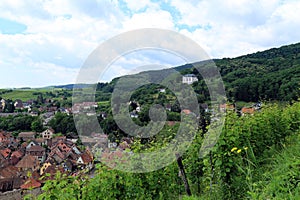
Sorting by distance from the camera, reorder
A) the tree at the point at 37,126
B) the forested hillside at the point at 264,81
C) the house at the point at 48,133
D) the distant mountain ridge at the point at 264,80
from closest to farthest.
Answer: the forested hillside at the point at 264,81
the distant mountain ridge at the point at 264,80
the house at the point at 48,133
the tree at the point at 37,126

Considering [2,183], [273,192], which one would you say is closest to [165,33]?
[273,192]

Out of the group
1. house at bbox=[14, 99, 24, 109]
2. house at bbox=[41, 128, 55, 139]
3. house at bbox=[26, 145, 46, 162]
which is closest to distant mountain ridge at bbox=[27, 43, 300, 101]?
house at bbox=[26, 145, 46, 162]

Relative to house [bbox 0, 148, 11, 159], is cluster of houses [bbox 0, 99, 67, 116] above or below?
above

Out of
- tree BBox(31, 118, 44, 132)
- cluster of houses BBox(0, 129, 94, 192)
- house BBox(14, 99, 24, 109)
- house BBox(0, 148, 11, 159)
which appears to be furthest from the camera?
house BBox(14, 99, 24, 109)

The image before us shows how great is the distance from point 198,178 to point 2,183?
19231 mm

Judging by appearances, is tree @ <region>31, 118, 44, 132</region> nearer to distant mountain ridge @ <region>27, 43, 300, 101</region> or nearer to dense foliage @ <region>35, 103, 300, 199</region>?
distant mountain ridge @ <region>27, 43, 300, 101</region>

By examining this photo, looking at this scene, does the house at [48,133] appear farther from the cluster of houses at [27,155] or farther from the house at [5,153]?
the house at [5,153]

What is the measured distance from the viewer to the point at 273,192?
2.47m

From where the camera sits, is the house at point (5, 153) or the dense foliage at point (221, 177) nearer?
the dense foliage at point (221, 177)

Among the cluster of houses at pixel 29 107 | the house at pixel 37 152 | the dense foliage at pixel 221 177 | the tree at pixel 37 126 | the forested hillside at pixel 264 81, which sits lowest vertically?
the house at pixel 37 152

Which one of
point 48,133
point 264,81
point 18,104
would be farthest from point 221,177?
point 18,104

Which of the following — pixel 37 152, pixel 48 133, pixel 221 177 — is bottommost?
pixel 37 152

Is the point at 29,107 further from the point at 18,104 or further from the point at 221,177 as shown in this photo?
the point at 221,177

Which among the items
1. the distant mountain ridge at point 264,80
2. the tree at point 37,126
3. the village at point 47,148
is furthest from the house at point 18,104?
the distant mountain ridge at point 264,80
